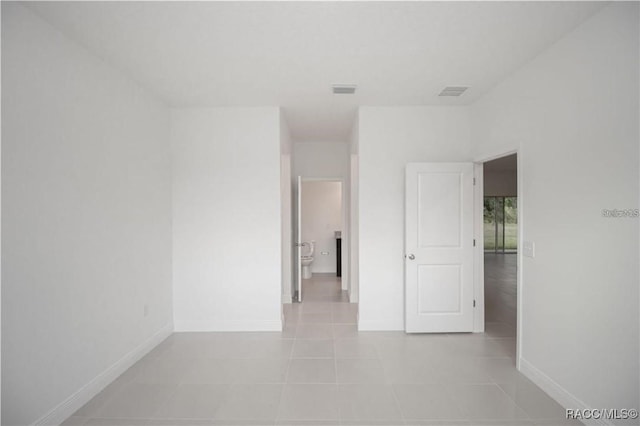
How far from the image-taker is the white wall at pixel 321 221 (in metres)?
7.33

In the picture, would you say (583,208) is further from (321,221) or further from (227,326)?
(321,221)

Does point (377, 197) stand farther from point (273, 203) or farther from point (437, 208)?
point (273, 203)

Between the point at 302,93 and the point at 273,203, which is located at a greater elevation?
the point at 302,93

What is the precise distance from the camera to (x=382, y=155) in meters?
3.80

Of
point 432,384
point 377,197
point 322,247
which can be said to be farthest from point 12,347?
point 322,247

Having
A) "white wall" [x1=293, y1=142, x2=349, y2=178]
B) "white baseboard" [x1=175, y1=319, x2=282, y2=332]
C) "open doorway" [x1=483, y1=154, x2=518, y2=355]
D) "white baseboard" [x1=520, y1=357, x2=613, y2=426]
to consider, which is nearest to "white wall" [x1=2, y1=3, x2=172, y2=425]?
"white baseboard" [x1=175, y1=319, x2=282, y2=332]

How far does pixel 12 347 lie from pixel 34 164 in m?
1.12

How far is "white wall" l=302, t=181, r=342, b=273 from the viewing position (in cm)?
733

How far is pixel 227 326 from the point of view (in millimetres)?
3803

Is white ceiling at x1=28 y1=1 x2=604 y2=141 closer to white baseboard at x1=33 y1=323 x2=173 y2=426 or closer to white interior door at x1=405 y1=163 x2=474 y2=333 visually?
white interior door at x1=405 y1=163 x2=474 y2=333

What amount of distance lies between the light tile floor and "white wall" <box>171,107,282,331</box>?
38 cm

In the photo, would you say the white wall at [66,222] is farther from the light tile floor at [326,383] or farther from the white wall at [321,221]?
the white wall at [321,221]

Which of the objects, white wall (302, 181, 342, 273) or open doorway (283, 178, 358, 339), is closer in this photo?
open doorway (283, 178, 358, 339)

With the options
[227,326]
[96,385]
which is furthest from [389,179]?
[96,385]
